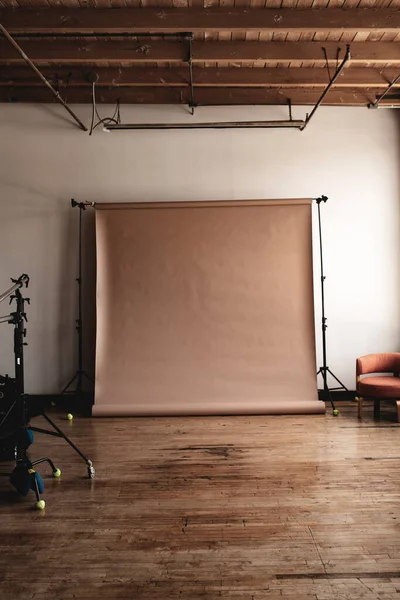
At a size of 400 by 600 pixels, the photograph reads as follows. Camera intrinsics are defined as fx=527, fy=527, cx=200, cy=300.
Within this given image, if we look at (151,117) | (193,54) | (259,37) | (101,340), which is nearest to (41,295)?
(101,340)

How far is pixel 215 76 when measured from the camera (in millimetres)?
6000

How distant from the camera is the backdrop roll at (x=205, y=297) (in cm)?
611

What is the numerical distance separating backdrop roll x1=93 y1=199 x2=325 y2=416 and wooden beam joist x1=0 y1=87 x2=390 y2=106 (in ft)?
4.46

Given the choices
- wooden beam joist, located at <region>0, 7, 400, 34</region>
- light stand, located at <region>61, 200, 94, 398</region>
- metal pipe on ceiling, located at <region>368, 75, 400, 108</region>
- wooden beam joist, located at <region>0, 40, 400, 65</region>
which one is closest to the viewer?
wooden beam joist, located at <region>0, 7, 400, 34</region>

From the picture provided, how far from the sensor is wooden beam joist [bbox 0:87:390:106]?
643 centimetres

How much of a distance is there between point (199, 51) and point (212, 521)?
441 centimetres

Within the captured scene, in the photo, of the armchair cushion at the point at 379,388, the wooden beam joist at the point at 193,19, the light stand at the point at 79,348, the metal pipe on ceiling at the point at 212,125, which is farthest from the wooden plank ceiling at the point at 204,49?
the armchair cushion at the point at 379,388

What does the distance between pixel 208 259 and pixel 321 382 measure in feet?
6.72

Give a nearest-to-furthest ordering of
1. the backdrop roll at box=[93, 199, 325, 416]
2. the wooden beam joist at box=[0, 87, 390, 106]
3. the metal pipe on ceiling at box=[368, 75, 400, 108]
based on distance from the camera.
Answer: the metal pipe on ceiling at box=[368, 75, 400, 108] → the backdrop roll at box=[93, 199, 325, 416] → the wooden beam joist at box=[0, 87, 390, 106]

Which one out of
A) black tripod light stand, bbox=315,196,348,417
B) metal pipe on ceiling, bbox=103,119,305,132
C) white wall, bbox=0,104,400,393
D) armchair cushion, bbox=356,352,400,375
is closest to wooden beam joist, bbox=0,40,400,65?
metal pipe on ceiling, bbox=103,119,305,132

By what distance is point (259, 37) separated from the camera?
5305 millimetres

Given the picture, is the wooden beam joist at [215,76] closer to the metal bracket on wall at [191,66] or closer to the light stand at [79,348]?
the metal bracket on wall at [191,66]

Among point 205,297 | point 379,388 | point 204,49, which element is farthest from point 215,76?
point 379,388

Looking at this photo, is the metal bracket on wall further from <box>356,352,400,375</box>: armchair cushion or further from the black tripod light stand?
<box>356,352,400,375</box>: armchair cushion
